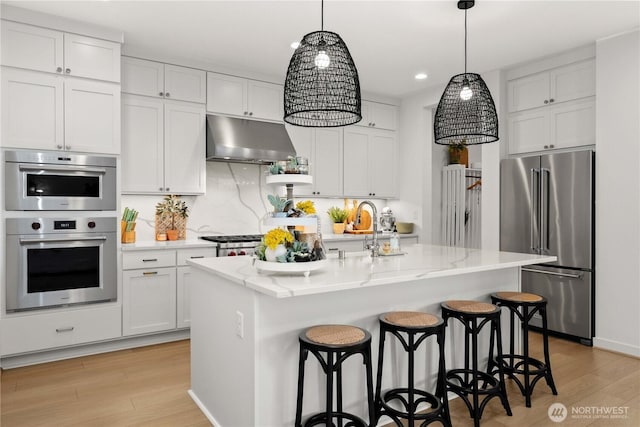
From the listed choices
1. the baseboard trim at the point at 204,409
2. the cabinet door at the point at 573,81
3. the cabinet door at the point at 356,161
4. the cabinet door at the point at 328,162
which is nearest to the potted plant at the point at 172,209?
the cabinet door at the point at 328,162

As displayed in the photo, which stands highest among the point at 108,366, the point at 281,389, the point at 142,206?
the point at 142,206

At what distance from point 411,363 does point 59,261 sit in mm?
2861

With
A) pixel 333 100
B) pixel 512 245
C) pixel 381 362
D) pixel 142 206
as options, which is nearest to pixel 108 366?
pixel 142 206

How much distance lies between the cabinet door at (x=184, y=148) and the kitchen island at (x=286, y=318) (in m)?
1.81

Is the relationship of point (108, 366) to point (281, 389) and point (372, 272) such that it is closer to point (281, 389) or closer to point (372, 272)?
point (281, 389)

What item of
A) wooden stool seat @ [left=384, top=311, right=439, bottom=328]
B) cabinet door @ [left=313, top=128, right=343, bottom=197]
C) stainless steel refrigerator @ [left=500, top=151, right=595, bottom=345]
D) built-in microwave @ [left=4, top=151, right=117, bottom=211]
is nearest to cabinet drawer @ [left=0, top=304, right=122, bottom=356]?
built-in microwave @ [left=4, top=151, right=117, bottom=211]

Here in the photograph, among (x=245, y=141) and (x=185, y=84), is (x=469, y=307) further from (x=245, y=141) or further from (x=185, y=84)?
(x=185, y=84)

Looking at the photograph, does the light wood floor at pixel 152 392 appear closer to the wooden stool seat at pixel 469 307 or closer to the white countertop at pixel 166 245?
the wooden stool seat at pixel 469 307

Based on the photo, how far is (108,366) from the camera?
3.37m

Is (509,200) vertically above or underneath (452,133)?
underneath

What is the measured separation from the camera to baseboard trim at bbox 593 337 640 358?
3609mm

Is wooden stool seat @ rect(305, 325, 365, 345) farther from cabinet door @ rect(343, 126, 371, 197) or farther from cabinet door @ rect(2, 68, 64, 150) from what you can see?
cabinet door @ rect(343, 126, 371, 197)

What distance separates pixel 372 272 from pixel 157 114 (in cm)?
292

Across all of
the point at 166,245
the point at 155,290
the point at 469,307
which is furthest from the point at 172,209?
the point at 469,307
